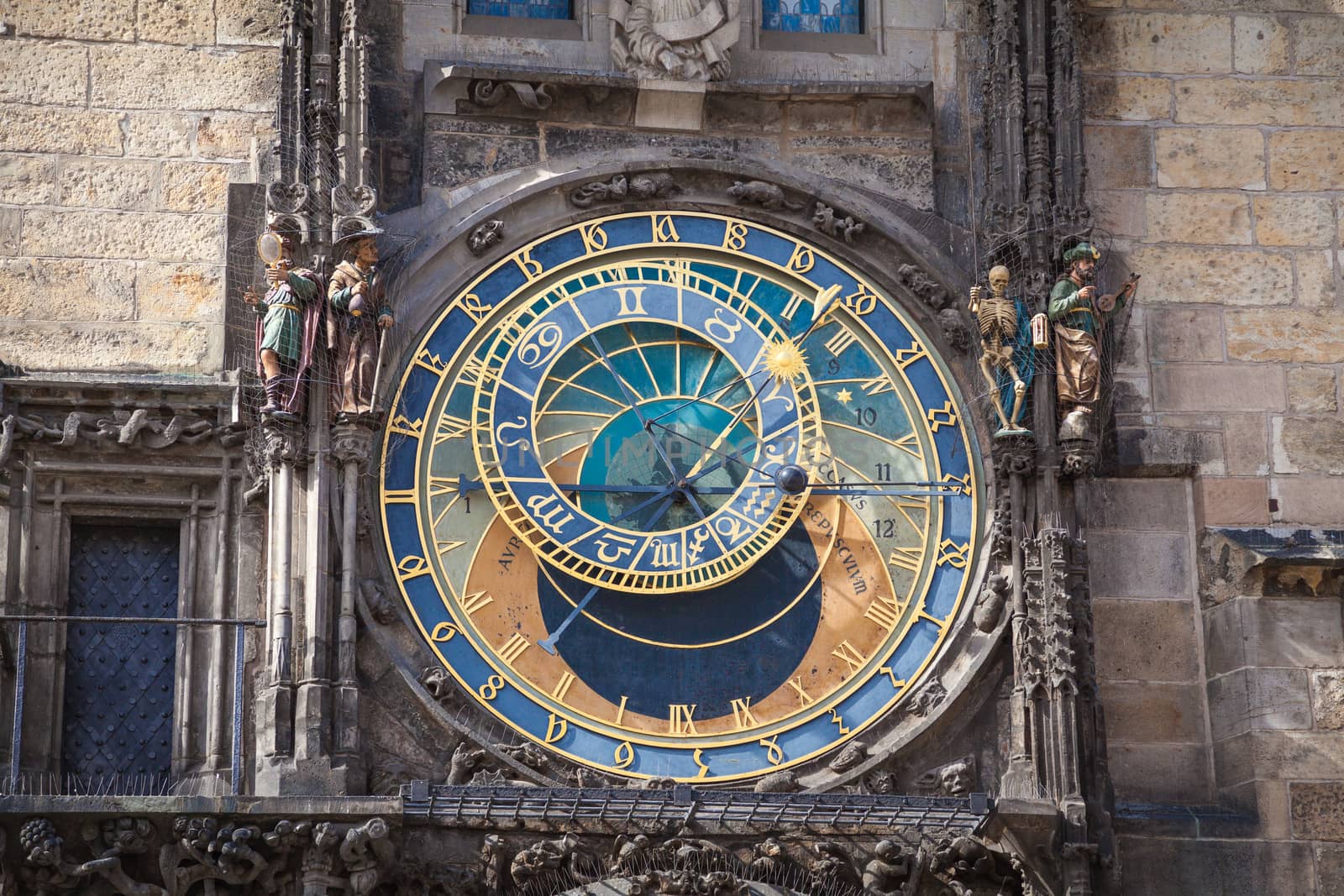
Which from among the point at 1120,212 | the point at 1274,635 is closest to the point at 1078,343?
the point at 1120,212

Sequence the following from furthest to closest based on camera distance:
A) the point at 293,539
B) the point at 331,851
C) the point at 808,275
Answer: the point at 808,275
the point at 293,539
the point at 331,851

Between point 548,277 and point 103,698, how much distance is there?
2.60 meters

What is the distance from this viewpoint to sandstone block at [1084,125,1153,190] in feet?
44.4

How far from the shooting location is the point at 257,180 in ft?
42.7

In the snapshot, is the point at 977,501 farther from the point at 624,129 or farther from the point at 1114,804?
the point at 624,129

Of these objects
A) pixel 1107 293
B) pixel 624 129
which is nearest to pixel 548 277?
pixel 624 129

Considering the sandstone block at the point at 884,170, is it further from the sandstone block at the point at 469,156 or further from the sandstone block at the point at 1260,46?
the sandstone block at the point at 1260,46

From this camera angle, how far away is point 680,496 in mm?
12695

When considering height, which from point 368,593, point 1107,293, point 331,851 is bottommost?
point 331,851

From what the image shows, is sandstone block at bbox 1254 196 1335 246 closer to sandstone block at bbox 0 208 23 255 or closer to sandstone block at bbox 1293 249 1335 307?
sandstone block at bbox 1293 249 1335 307

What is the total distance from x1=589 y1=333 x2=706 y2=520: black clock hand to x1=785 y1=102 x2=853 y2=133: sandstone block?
4.62 ft

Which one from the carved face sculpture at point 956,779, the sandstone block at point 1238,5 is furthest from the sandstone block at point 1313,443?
the carved face sculpture at point 956,779

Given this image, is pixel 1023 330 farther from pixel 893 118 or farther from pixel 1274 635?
pixel 1274 635

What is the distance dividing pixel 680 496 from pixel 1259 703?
2580 millimetres
